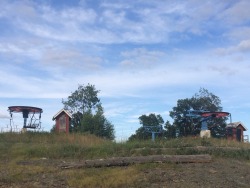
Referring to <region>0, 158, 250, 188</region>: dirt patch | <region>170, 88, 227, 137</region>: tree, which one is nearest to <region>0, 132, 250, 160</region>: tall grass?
<region>0, 158, 250, 188</region>: dirt patch

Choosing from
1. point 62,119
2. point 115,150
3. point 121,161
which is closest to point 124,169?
point 121,161

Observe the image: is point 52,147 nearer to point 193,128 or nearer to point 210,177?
point 210,177

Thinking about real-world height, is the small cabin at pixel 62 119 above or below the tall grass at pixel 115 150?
above

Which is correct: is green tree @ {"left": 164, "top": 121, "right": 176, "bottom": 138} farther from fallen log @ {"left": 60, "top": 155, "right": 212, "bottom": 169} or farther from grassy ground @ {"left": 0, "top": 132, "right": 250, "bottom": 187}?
fallen log @ {"left": 60, "top": 155, "right": 212, "bottom": 169}

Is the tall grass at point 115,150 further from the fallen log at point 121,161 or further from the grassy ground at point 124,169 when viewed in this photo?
the fallen log at point 121,161

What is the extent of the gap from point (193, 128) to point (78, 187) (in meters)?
40.9

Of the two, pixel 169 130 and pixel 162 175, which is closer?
pixel 162 175

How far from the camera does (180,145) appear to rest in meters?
16.4

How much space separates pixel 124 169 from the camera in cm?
1302

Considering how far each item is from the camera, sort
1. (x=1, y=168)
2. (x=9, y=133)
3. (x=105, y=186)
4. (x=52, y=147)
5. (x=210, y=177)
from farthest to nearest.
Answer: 1. (x=9, y=133)
2. (x=52, y=147)
3. (x=1, y=168)
4. (x=210, y=177)
5. (x=105, y=186)

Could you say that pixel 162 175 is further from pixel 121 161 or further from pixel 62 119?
pixel 62 119

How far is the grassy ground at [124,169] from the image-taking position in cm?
1149

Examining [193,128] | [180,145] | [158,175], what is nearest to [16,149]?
[180,145]

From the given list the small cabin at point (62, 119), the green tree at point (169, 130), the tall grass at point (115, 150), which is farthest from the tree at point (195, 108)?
the tall grass at point (115, 150)
